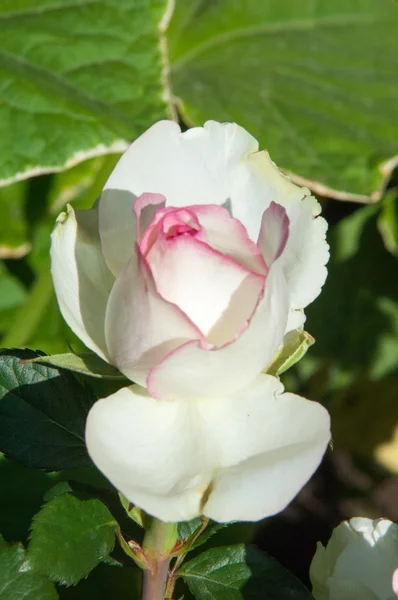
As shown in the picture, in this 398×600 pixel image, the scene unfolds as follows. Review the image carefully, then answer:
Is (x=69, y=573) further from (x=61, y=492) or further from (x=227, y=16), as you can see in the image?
(x=227, y=16)

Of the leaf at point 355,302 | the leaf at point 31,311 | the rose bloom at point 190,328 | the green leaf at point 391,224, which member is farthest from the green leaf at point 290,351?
the leaf at point 355,302

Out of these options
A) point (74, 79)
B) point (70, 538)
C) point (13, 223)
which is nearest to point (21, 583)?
point (70, 538)

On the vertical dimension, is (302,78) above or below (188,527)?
below

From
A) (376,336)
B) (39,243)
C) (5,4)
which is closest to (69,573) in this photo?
(5,4)

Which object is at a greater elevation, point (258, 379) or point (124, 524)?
point (258, 379)

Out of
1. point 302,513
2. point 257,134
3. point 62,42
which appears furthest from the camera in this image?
point 302,513

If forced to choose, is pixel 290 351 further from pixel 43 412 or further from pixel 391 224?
pixel 391 224

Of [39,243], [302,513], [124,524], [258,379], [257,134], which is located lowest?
[302,513]
